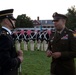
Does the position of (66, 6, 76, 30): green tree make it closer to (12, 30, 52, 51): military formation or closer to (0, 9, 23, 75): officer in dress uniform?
(12, 30, 52, 51): military formation

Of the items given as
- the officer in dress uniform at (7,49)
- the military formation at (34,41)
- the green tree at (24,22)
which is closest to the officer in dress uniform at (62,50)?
the officer in dress uniform at (7,49)

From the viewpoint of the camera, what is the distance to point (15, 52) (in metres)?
4.43

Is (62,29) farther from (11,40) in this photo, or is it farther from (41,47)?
(41,47)

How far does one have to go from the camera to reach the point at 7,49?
419 centimetres

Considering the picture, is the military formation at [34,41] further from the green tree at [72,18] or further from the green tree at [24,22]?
the green tree at [24,22]

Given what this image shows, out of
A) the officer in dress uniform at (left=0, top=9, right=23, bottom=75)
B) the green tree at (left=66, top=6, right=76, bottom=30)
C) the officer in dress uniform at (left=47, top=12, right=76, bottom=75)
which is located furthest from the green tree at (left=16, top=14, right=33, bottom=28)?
the officer in dress uniform at (left=0, top=9, right=23, bottom=75)

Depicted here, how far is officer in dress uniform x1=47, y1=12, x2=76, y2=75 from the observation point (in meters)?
5.39

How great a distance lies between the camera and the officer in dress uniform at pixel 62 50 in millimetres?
5391

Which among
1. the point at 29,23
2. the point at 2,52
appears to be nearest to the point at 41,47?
the point at 2,52

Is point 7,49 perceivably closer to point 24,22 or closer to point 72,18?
point 72,18

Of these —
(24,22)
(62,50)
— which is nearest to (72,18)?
(24,22)

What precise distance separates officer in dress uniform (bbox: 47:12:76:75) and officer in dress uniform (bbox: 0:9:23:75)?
1140 mm

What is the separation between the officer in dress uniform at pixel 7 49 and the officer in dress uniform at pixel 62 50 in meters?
1.14

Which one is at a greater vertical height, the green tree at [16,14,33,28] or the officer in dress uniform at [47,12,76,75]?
the officer in dress uniform at [47,12,76,75]
